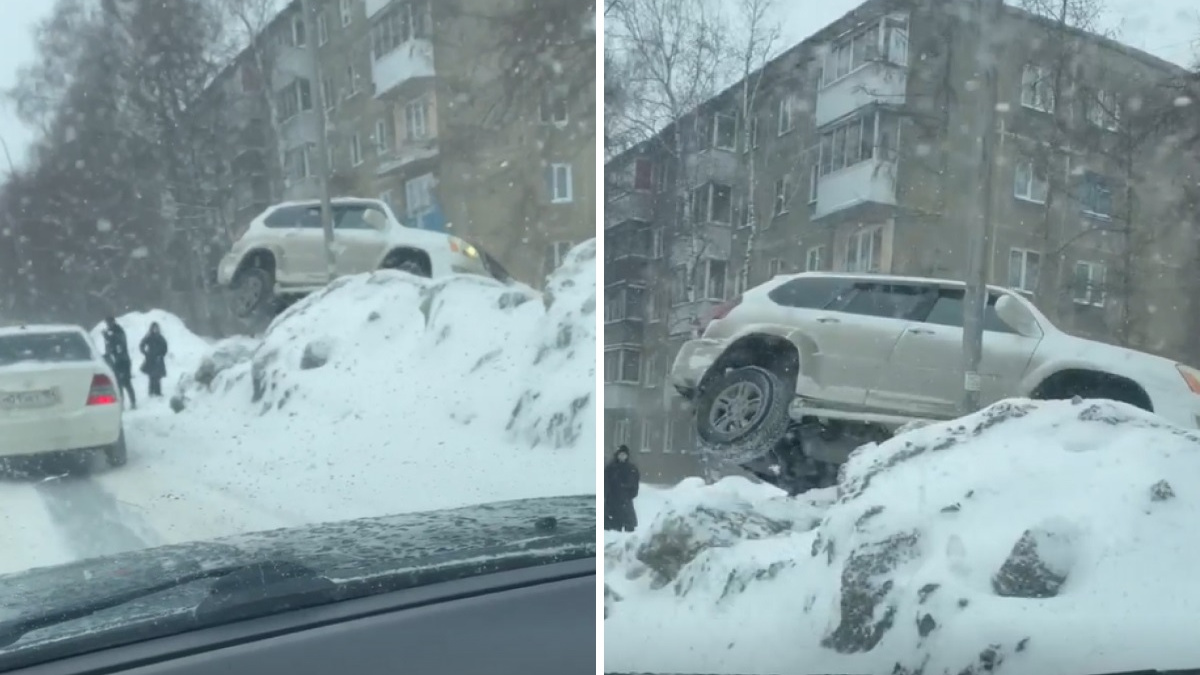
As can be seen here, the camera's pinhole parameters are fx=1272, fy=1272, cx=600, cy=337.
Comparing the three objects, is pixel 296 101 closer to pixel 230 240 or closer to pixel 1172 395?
pixel 230 240

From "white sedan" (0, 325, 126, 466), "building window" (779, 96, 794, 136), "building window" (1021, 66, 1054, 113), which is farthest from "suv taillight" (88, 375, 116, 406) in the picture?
"building window" (1021, 66, 1054, 113)

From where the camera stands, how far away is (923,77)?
2.88 m

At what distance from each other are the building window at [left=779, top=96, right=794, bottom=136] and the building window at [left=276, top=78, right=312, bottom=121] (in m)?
1.09

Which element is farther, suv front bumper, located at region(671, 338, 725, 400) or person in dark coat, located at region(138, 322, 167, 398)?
suv front bumper, located at region(671, 338, 725, 400)

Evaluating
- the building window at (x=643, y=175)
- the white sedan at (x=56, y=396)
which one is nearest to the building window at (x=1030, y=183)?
the building window at (x=643, y=175)

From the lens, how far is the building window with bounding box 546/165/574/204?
312 cm

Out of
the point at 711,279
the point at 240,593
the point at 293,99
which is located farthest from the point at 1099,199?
the point at 240,593

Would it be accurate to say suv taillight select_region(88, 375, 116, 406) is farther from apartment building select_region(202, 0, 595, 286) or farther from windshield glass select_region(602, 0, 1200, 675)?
windshield glass select_region(602, 0, 1200, 675)

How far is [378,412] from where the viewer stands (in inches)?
118

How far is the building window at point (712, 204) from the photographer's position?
2.98 metres

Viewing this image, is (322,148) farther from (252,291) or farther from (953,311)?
(953,311)

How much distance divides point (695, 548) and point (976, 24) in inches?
53.3

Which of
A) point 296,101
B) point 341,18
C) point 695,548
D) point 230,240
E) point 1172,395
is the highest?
point 341,18

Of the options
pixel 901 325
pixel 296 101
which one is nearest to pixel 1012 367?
pixel 901 325
